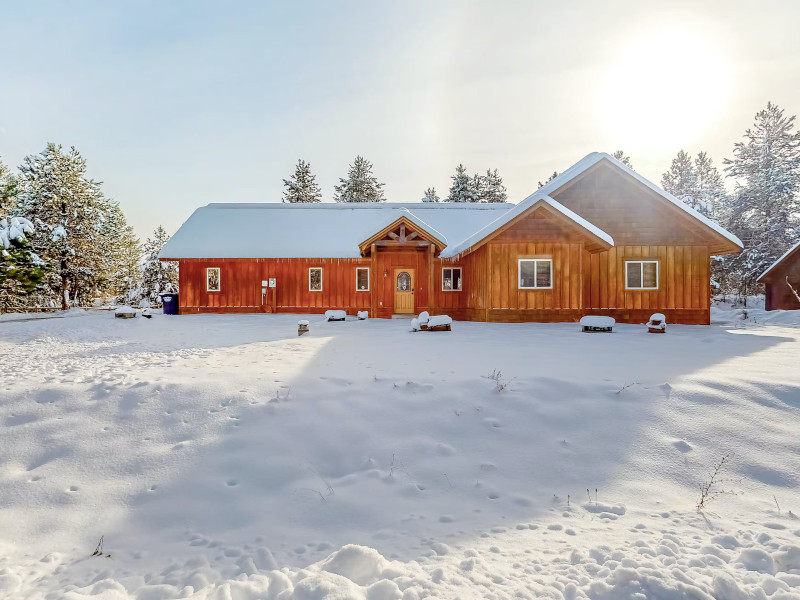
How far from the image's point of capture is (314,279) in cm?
2102

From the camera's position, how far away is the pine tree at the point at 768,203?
104 ft

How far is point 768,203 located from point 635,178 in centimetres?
2618

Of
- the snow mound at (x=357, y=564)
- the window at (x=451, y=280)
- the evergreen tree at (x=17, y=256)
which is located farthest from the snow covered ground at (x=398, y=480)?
the window at (x=451, y=280)

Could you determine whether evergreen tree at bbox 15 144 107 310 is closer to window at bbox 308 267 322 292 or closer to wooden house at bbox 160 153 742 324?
wooden house at bbox 160 153 742 324

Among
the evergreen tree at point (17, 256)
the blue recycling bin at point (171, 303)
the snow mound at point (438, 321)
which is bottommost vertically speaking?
the snow mound at point (438, 321)

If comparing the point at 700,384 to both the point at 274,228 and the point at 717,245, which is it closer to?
the point at 717,245

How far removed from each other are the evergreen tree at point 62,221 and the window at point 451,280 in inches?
994

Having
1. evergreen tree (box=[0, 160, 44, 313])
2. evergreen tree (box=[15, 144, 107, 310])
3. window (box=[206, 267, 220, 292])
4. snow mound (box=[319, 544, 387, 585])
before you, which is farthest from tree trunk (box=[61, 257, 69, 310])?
snow mound (box=[319, 544, 387, 585])

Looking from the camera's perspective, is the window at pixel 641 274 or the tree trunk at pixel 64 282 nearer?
the window at pixel 641 274

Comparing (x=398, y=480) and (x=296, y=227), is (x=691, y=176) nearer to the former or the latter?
(x=296, y=227)

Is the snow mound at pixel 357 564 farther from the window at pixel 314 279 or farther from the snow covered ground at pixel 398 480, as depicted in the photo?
the window at pixel 314 279

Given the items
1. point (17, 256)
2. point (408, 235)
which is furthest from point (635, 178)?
point (17, 256)

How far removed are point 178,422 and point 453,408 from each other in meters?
3.44

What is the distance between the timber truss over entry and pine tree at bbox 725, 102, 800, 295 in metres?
29.1
